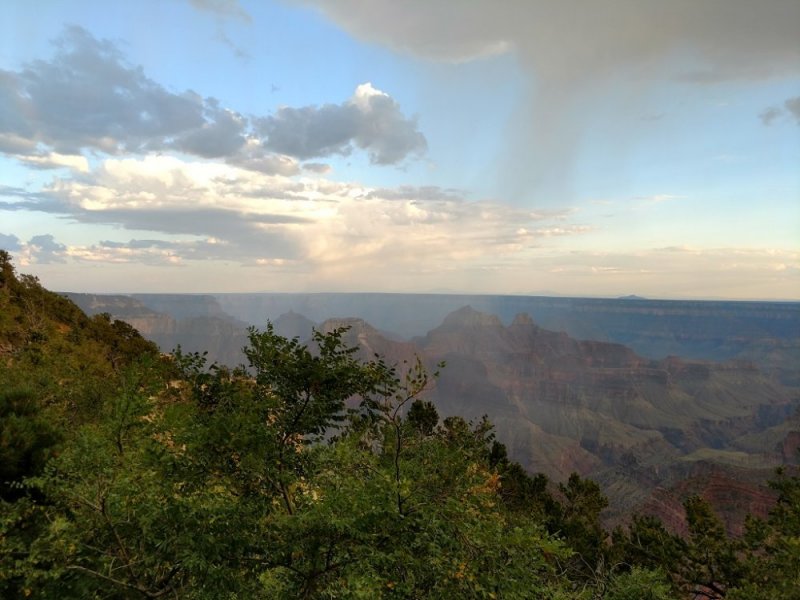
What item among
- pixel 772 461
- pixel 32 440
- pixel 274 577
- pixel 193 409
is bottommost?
pixel 772 461

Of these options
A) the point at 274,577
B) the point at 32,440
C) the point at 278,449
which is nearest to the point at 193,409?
the point at 278,449

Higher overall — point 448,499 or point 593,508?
point 448,499

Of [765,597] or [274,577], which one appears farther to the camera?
[765,597]

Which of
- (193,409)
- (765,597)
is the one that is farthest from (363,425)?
(765,597)

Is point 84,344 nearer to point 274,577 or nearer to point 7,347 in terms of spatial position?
point 7,347

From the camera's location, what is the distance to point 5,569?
7586 millimetres

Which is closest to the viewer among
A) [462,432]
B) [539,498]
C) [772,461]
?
[462,432]

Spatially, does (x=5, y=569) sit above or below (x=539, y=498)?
above

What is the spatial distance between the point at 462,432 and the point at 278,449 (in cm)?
822

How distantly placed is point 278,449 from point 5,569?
16.8 ft

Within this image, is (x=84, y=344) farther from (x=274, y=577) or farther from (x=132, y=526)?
(x=274, y=577)

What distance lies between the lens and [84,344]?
39.2 meters

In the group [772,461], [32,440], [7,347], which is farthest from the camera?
[772,461]

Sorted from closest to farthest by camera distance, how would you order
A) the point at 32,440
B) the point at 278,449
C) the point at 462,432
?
the point at 278,449 → the point at 32,440 → the point at 462,432
